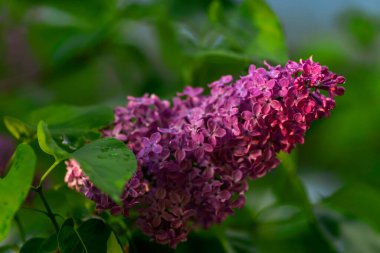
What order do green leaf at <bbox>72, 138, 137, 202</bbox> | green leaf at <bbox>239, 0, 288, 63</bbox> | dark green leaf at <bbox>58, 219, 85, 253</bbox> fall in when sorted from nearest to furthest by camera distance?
green leaf at <bbox>72, 138, 137, 202</bbox> < dark green leaf at <bbox>58, 219, 85, 253</bbox> < green leaf at <bbox>239, 0, 288, 63</bbox>

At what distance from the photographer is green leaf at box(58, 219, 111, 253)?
0.50 m

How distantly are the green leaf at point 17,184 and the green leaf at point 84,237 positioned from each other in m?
0.05

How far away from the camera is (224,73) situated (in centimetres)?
86

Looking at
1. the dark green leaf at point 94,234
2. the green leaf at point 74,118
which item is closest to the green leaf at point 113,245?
the dark green leaf at point 94,234

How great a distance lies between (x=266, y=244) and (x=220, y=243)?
0.57 feet

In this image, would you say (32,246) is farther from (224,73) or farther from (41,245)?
(224,73)

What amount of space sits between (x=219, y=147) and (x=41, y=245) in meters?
0.17

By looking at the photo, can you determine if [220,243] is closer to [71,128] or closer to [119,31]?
[71,128]

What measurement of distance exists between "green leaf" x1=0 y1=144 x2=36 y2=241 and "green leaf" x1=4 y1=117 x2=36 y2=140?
133 mm

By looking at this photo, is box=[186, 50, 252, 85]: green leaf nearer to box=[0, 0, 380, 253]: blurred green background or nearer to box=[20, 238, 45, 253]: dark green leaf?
box=[0, 0, 380, 253]: blurred green background

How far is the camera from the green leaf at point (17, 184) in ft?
1.43

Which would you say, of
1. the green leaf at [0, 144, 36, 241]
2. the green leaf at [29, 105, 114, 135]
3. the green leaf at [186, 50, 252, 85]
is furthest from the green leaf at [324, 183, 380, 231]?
the green leaf at [0, 144, 36, 241]

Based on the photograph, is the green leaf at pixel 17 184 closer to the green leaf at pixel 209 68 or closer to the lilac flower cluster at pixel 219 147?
the lilac flower cluster at pixel 219 147

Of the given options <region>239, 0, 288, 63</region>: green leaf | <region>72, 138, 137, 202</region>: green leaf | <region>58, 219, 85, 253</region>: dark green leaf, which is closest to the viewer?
<region>72, 138, 137, 202</region>: green leaf
